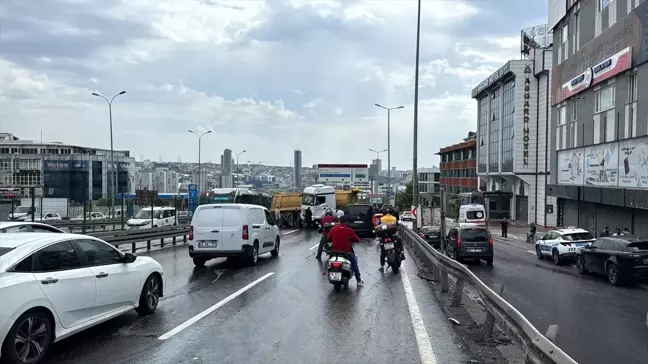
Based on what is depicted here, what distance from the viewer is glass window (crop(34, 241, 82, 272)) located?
278 inches

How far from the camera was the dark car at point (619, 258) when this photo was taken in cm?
1653

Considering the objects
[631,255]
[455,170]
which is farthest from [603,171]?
[455,170]

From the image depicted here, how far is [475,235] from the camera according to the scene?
22.8 m

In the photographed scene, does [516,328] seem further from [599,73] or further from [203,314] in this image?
[599,73]

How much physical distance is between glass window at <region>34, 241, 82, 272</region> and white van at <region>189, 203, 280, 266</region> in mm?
7979

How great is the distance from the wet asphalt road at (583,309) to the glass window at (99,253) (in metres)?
6.75

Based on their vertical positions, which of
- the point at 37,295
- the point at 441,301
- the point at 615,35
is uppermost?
the point at 615,35

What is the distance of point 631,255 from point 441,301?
8.83m

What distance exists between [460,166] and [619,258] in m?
80.3

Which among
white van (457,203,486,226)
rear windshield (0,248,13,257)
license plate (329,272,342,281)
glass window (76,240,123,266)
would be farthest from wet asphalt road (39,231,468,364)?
white van (457,203,486,226)

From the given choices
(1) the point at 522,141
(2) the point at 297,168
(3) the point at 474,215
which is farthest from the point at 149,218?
(2) the point at 297,168

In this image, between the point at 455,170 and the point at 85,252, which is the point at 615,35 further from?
the point at 455,170

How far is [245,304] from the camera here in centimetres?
1032

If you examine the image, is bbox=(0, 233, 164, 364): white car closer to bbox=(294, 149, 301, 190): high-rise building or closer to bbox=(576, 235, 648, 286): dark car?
bbox=(576, 235, 648, 286): dark car
